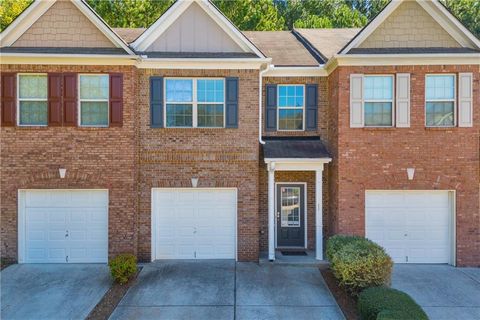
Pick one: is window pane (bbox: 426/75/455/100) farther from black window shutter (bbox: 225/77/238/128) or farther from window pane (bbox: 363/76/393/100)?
black window shutter (bbox: 225/77/238/128)

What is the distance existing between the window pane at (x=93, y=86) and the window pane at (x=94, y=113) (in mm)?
246

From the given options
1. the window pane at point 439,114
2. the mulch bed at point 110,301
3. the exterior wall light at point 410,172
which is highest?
the window pane at point 439,114

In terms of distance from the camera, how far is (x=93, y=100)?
420 inches

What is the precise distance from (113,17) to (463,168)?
24.2 meters

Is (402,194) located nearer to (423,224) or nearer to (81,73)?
(423,224)

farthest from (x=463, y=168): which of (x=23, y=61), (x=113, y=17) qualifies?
(x=113, y=17)

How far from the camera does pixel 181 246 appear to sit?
11250 millimetres

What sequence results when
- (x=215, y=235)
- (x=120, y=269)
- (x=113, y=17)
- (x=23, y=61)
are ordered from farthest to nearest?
(x=113, y=17) → (x=215, y=235) → (x=23, y=61) → (x=120, y=269)

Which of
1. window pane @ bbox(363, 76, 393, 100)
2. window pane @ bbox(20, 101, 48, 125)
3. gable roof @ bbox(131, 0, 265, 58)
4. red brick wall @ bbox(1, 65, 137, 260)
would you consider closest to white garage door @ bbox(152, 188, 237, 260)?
red brick wall @ bbox(1, 65, 137, 260)

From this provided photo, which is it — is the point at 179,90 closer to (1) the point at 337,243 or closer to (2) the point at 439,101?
(1) the point at 337,243

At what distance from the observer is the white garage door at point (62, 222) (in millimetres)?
10758

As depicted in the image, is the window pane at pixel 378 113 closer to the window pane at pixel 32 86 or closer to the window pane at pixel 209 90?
the window pane at pixel 209 90

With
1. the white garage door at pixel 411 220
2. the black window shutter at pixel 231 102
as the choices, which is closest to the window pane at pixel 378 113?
the white garage door at pixel 411 220

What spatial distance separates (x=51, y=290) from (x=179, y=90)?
265 inches
